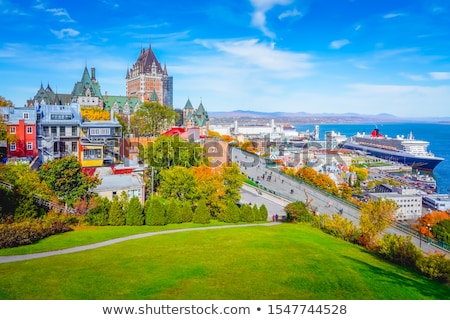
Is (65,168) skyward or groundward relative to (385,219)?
skyward

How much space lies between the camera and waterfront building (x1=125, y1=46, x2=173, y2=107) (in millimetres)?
111875

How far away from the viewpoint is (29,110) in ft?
102

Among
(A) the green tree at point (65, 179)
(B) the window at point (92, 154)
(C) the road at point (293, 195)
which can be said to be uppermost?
(B) the window at point (92, 154)

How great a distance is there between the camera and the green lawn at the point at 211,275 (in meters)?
10.2

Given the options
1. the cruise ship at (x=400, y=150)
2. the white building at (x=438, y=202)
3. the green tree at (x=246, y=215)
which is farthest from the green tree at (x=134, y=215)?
the cruise ship at (x=400, y=150)

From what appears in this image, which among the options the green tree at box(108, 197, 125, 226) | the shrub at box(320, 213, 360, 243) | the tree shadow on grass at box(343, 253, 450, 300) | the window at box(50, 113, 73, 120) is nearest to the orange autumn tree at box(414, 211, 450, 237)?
the shrub at box(320, 213, 360, 243)

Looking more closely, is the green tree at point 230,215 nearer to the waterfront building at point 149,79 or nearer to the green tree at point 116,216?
the green tree at point 116,216

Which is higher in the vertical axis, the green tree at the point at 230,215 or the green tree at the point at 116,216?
the green tree at the point at 116,216

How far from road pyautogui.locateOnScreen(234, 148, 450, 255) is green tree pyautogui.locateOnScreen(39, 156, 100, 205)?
1545 centimetres

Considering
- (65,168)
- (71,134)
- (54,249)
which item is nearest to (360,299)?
(54,249)

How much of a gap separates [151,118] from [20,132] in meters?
31.5

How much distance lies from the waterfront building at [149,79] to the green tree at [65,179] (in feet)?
286

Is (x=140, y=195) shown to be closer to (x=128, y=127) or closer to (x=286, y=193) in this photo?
(x=286, y=193)

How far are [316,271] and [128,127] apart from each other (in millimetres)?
47194
